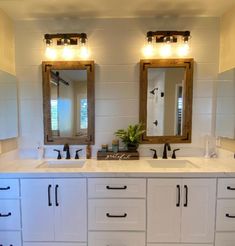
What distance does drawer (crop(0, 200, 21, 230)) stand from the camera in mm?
1728

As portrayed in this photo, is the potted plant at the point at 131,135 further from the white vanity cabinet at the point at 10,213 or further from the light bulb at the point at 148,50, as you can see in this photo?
the white vanity cabinet at the point at 10,213

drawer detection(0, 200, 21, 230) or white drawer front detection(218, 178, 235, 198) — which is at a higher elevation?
white drawer front detection(218, 178, 235, 198)

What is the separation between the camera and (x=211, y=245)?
1737 mm

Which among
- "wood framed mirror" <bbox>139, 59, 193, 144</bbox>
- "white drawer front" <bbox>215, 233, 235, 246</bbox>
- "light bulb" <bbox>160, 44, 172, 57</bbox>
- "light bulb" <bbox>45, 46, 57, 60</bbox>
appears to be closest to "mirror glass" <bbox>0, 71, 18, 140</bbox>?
"light bulb" <bbox>45, 46, 57, 60</bbox>

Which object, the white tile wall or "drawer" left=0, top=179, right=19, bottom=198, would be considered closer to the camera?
"drawer" left=0, top=179, right=19, bottom=198

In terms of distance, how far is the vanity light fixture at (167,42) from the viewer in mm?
2113

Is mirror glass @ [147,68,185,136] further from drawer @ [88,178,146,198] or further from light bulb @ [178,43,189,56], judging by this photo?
drawer @ [88,178,146,198]

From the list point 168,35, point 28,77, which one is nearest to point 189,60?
point 168,35

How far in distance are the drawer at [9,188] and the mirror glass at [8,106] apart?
451 millimetres

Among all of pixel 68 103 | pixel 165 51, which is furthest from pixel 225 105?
pixel 68 103

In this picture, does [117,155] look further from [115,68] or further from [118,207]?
[115,68]

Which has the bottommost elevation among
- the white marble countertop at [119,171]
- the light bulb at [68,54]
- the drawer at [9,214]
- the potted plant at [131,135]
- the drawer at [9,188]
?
the drawer at [9,214]

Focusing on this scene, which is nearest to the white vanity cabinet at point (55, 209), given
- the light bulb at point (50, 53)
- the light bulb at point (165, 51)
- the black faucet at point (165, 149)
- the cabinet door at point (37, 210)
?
the cabinet door at point (37, 210)

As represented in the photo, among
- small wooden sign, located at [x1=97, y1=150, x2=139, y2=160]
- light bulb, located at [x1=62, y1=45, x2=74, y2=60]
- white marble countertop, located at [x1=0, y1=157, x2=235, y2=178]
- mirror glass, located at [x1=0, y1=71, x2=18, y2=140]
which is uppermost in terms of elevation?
light bulb, located at [x1=62, y1=45, x2=74, y2=60]
